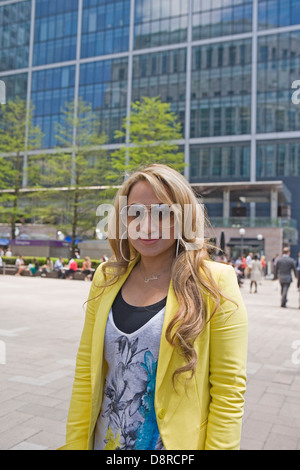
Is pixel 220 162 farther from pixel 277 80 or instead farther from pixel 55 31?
pixel 55 31

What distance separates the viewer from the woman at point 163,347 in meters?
1.52

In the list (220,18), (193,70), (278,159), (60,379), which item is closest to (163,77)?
(193,70)

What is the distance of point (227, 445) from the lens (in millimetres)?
1494

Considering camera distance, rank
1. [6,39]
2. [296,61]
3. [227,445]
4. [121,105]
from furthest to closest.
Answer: [6,39] → [121,105] → [296,61] → [227,445]

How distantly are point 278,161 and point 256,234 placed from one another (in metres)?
12.1

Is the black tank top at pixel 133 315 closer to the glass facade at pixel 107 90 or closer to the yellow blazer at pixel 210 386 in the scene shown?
the yellow blazer at pixel 210 386

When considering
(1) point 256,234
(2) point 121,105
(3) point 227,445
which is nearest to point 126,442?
(3) point 227,445

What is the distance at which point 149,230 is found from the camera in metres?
1.67

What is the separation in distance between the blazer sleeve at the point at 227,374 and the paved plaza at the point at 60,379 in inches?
89.6

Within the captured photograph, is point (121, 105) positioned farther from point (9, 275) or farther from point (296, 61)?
point (9, 275)

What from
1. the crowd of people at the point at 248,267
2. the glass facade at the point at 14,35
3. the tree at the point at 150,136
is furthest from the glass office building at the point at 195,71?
the crowd of people at the point at 248,267

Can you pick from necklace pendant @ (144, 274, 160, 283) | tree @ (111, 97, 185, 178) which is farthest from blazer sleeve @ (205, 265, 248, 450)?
tree @ (111, 97, 185, 178)

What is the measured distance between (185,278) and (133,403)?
0.53m

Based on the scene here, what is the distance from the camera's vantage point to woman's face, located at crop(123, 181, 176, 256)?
167 cm
